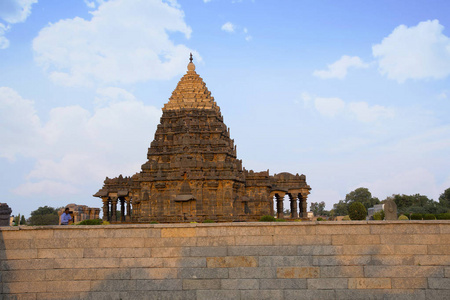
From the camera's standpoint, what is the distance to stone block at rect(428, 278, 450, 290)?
1499 centimetres

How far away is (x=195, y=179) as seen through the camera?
141 ft

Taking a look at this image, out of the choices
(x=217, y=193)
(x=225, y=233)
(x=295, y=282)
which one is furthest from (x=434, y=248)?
(x=217, y=193)

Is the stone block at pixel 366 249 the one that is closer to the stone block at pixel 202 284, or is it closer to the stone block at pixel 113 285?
the stone block at pixel 202 284

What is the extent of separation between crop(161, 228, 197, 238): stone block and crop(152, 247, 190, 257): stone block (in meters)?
0.43

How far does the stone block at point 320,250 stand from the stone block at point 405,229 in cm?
132

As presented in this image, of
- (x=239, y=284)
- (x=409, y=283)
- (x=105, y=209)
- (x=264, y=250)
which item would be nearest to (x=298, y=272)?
(x=264, y=250)

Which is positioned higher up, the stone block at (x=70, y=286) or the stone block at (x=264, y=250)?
the stone block at (x=264, y=250)

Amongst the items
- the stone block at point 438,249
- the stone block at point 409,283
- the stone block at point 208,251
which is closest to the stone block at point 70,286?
the stone block at point 208,251

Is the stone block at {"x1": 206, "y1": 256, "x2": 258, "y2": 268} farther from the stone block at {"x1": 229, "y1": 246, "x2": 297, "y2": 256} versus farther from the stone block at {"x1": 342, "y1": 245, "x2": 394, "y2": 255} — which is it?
the stone block at {"x1": 342, "y1": 245, "x2": 394, "y2": 255}

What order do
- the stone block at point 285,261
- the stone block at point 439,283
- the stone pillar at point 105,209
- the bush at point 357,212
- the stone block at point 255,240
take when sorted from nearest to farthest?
the stone block at point 439,283 → the stone block at point 285,261 → the stone block at point 255,240 → the bush at point 357,212 → the stone pillar at point 105,209

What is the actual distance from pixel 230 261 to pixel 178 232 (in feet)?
6.55

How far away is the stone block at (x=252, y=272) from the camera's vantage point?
15250mm

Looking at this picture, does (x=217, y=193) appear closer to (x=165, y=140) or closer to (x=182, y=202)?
(x=182, y=202)

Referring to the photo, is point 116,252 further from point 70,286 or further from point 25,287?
point 25,287
